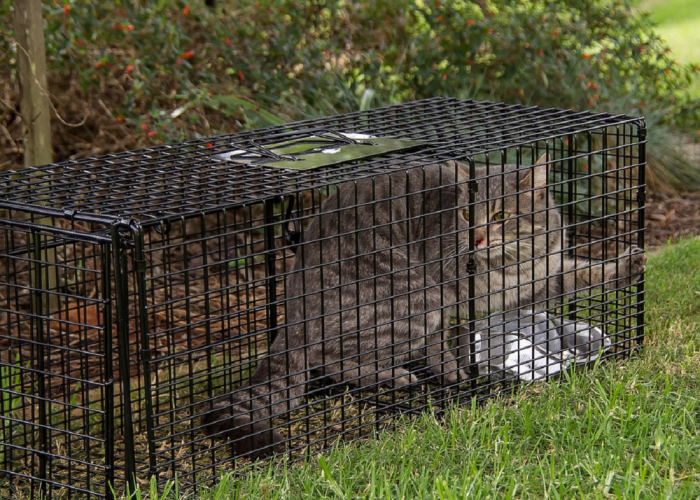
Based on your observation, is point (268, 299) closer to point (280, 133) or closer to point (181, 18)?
point (280, 133)

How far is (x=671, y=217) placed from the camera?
706 centimetres

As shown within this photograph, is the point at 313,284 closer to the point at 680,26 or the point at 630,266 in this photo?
the point at 630,266

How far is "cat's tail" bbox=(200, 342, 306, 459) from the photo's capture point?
3.30m

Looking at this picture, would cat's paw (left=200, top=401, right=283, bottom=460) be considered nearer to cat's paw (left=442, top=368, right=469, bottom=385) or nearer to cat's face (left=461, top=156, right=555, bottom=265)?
cat's paw (left=442, top=368, right=469, bottom=385)

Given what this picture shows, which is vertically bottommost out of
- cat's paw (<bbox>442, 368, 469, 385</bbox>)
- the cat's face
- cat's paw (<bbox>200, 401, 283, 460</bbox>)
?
cat's paw (<bbox>442, 368, 469, 385</bbox>)

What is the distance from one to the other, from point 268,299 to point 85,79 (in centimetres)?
225

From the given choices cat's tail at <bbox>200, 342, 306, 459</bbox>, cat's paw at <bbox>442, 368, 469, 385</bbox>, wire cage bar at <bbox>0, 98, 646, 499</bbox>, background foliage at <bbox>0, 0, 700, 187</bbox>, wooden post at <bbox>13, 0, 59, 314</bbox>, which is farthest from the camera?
background foliage at <bbox>0, 0, 700, 187</bbox>

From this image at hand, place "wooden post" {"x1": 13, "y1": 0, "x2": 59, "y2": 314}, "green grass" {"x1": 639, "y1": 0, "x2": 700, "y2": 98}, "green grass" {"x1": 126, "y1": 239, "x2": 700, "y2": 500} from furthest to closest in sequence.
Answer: "green grass" {"x1": 639, "y1": 0, "x2": 700, "y2": 98} < "wooden post" {"x1": 13, "y1": 0, "x2": 59, "y2": 314} < "green grass" {"x1": 126, "y1": 239, "x2": 700, "y2": 500}

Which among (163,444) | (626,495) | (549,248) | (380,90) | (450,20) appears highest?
(450,20)

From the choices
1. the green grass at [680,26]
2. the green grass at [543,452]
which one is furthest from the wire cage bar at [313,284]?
the green grass at [680,26]

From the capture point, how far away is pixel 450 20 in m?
7.46

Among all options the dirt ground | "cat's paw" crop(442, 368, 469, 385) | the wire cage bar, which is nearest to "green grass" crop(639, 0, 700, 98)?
the dirt ground

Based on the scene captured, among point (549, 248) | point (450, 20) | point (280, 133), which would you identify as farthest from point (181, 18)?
point (549, 248)

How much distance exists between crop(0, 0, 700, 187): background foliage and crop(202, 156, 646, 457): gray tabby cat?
1.88m
